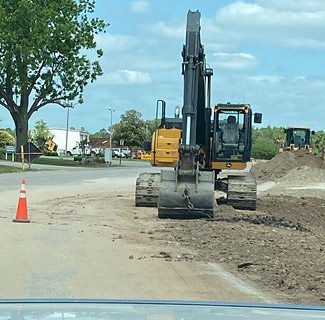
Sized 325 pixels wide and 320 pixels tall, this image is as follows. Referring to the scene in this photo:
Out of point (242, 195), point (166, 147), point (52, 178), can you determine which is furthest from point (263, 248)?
point (52, 178)

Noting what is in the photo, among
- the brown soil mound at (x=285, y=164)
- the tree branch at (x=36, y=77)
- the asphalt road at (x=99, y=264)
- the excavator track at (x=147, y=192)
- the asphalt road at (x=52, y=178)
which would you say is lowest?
the asphalt road at (x=99, y=264)

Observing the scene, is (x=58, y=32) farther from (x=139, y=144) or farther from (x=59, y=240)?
(x=139, y=144)

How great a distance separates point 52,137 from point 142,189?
131279mm

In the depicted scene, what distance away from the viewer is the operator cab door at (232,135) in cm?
1975

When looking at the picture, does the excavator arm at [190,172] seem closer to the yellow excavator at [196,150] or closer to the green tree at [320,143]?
the yellow excavator at [196,150]

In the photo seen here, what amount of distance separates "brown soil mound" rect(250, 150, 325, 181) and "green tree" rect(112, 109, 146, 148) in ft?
209

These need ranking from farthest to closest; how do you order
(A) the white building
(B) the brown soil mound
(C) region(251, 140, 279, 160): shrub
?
(A) the white building, (C) region(251, 140, 279, 160): shrub, (B) the brown soil mound

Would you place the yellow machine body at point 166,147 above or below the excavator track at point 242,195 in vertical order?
above

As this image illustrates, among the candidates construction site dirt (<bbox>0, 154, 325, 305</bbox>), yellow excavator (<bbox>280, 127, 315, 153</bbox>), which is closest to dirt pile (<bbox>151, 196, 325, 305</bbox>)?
construction site dirt (<bbox>0, 154, 325, 305</bbox>)

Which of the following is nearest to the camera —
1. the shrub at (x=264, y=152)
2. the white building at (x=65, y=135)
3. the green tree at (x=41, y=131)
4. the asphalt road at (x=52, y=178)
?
the asphalt road at (x=52, y=178)

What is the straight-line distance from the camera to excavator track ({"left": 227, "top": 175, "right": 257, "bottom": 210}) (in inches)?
771

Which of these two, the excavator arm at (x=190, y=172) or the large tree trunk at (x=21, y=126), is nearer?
the excavator arm at (x=190, y=172)

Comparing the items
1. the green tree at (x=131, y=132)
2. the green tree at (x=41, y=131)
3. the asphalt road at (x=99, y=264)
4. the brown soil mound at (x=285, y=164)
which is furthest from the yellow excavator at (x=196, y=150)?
the green tree at (x=41, y=131)

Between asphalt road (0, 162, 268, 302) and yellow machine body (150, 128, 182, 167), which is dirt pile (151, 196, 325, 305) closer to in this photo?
asphalt road (0, 162, 268, 302)
